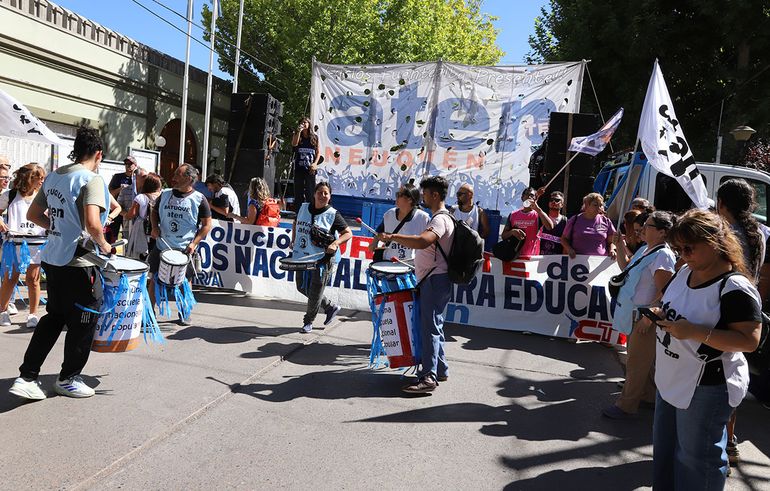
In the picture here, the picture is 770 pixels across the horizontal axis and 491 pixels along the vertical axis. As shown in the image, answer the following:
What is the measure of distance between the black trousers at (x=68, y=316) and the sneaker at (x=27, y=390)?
0.05m

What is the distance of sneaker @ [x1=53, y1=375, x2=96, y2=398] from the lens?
4.36 meters

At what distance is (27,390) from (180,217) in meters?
2.60

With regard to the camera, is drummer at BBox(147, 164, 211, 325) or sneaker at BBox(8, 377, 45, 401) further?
drummer at BBox(147, 164, 211, 325)

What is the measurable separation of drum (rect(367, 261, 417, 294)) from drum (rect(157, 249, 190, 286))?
82.5 inches

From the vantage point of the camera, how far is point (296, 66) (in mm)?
28250

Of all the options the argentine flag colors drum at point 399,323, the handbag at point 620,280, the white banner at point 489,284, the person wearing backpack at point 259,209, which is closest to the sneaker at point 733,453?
the handbag at point 620,280

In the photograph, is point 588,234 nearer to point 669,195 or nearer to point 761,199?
point 669,195

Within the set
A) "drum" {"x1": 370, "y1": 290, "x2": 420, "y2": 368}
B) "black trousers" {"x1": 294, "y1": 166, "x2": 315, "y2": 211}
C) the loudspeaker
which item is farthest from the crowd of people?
"black trousers" {"x1": 294, "y1": 166, "x2": 315, "y2": 211}

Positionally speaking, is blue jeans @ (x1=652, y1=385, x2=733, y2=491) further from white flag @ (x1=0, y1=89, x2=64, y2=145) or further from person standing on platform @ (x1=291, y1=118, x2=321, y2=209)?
person standing on platform @ (x1=291, y1=118, x2=321, y2=209)

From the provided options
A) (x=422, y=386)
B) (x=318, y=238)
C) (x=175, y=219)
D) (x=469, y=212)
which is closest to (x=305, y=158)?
(x=469, y=212)

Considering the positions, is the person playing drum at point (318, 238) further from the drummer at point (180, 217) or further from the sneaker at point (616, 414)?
the sneaker at point (616, 414)

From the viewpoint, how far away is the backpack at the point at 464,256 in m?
4.88

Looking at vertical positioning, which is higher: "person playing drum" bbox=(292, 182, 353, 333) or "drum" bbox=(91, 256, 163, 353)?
"person playing drum" bbox=(292, 182, 353, 333)

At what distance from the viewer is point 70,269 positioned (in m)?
4.26
